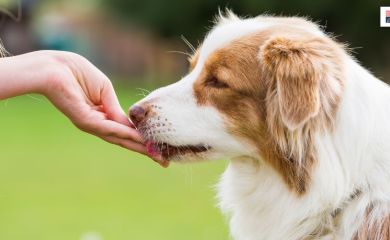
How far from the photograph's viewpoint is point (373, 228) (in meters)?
4.43

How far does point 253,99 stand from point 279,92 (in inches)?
11.3

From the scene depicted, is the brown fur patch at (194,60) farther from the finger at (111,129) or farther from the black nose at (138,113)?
the finger at (111,129)

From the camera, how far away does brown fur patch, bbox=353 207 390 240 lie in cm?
439

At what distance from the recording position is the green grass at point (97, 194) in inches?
368

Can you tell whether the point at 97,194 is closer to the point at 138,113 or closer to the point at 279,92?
the point at 138,113

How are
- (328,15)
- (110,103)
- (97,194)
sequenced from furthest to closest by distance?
1. (328,15)
2. (97,194)
3. (110,103)

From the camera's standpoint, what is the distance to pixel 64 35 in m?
40.2

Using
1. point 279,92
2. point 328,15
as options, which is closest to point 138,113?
point 279,92

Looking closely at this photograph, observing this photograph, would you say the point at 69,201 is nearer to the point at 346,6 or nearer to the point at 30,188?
the point at 30,188

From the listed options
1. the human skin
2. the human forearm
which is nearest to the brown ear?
the human skin

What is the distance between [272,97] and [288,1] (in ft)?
80.8

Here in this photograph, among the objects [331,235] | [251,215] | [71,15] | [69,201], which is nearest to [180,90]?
[251,215]

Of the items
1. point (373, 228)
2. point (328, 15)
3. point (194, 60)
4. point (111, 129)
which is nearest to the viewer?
point (373, 228)

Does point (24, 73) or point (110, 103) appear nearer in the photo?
point (24, 73)
